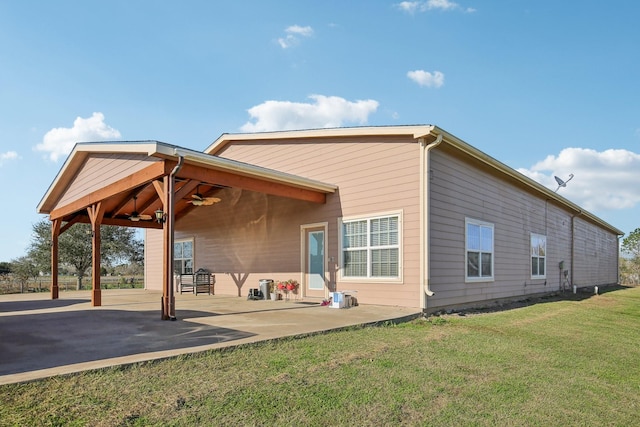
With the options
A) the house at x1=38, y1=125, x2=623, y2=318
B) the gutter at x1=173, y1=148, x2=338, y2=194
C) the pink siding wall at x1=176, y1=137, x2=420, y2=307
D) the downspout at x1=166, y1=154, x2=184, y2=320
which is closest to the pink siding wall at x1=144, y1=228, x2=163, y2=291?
the pink siding wall at x1=176, y1=137, x2=420, y2=307

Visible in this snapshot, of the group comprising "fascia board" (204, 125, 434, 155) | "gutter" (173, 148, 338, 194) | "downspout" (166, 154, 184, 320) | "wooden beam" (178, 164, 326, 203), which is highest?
"fascia board" (204, 125, 434, 155)

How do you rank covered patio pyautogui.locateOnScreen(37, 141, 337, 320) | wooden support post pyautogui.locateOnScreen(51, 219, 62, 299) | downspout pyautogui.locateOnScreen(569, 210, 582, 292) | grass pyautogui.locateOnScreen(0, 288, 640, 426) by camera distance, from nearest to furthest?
grass pyautogui.locateOnScreen(0, 288, 640, 426) < covered patio pyautogui.locateOnScreen(37, 141, 337, 320) < wooden support post pyautogui.locateOnScreen(51, 219, 62, 299) < downspout pyautogui.locateOnScreen(569, 210, 582, 292)

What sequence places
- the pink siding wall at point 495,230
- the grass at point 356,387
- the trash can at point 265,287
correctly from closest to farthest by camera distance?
the grass at point 356,387 < the pink siding wall at point 495,230 < the trash can at point 265,287

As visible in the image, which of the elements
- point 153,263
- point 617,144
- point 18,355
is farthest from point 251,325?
point 617,144

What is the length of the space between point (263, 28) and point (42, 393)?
362 inches

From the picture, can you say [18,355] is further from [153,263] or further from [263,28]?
[153,263]

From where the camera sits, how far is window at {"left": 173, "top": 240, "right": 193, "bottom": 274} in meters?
Result: 13.8

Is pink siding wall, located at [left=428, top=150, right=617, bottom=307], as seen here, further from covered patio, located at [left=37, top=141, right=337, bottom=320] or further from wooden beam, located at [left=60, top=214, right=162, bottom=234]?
wooden beam, located at [left=60, top=214, right=162, bottom=234]

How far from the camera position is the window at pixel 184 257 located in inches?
541

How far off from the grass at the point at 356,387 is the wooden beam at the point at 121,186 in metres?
3.92

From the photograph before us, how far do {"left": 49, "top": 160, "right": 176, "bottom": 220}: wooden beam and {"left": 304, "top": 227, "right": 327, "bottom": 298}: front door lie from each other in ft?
12.9

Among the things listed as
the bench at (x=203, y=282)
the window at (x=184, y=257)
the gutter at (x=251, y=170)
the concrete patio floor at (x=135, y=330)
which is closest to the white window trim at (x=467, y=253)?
the concrete patio floor at (x=135, y=330)

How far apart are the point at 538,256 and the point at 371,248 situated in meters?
7.14

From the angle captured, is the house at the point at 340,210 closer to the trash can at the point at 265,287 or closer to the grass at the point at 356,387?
the trash can at the point at 265,287
